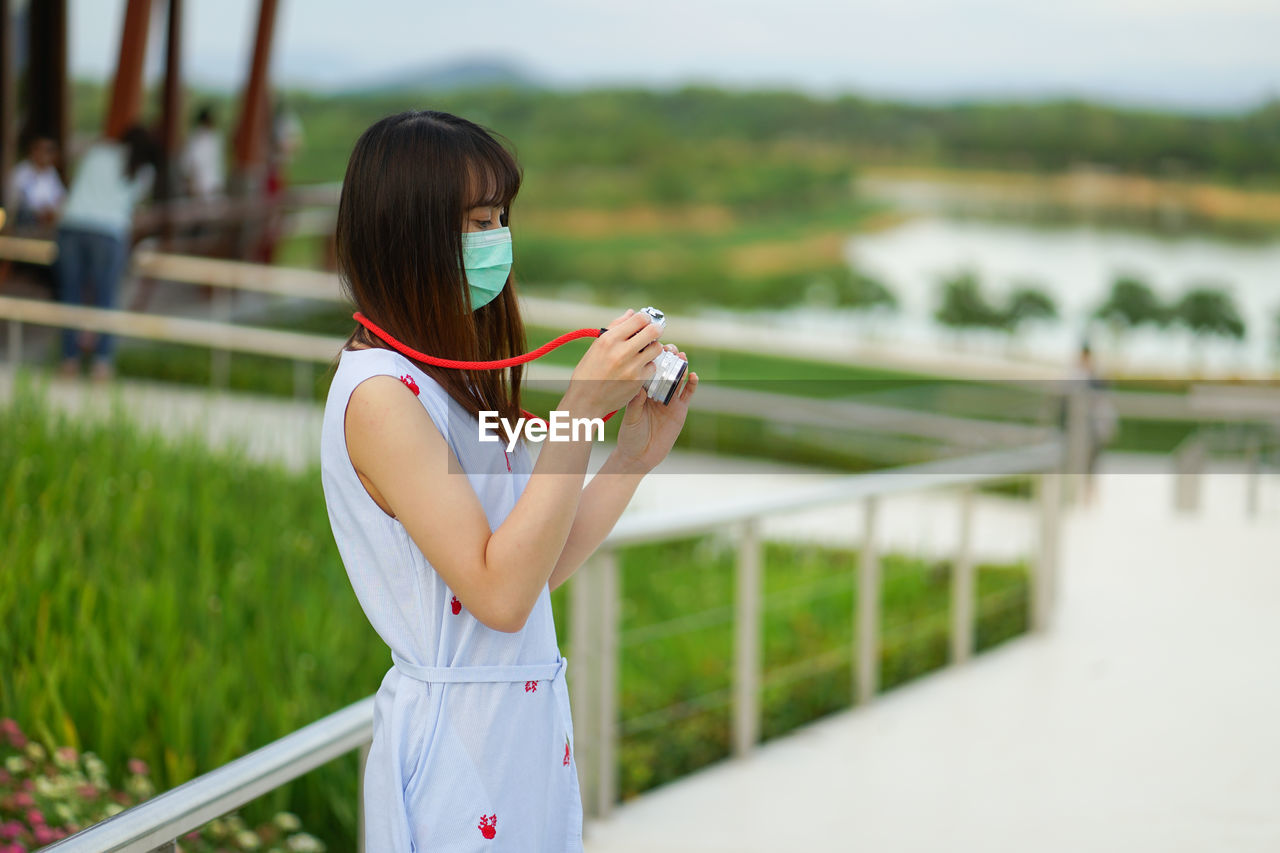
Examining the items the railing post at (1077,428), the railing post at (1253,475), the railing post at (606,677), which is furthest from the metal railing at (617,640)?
the railing post at (1253,475)

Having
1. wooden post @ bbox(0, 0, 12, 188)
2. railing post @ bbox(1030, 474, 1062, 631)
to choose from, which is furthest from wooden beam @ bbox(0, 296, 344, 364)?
railing post @ bbox(1030, 474, 1062, 631)

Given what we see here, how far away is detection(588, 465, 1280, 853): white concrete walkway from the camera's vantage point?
3.04 metres

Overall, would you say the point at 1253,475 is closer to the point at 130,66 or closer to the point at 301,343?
the point at 301,343

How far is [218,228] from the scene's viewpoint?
36.0 feet

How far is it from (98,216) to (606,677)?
569cm

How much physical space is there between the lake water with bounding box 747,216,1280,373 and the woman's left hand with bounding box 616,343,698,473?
22417mm

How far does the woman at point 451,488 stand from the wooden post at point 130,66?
389 inches

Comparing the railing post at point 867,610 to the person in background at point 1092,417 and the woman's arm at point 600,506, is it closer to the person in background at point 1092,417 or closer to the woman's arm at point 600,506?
the woman's arm at point 600,506

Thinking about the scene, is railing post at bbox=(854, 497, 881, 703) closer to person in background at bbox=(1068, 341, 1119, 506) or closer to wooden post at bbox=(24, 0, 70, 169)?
person in background at bbox=(1068, 341, 1119, 506)

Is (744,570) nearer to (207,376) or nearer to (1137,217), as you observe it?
(207,376)

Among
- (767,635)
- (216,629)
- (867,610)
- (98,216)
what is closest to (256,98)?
(98,216)

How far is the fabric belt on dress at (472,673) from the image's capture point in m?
1.14

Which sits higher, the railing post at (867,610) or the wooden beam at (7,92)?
the wooden beam at (7,92)

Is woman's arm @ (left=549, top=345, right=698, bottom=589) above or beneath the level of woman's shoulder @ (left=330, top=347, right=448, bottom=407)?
beneath
